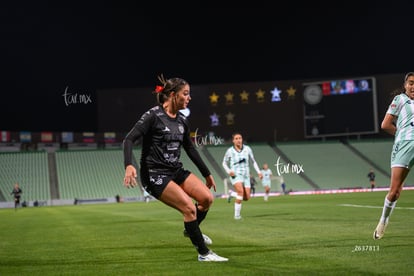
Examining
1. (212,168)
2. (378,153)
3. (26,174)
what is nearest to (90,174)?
(26,174)

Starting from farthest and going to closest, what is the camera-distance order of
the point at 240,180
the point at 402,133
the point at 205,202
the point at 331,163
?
the point at 331,163 → the point at 240,180 → the point at 402,133 → the point at 205,202

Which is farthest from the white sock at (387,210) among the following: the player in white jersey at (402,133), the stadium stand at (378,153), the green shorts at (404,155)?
the stadium stand at (378,153)

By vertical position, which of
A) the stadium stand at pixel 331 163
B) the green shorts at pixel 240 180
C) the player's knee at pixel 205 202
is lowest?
the stadium stand at pixel 331 163

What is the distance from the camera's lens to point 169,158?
796 cm

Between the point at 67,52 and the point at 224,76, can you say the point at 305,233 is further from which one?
the point at 224,76

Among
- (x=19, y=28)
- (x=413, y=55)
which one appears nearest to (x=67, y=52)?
(x=19, y=28)

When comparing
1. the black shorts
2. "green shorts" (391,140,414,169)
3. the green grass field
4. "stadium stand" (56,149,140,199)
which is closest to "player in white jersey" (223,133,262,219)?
the green grass field

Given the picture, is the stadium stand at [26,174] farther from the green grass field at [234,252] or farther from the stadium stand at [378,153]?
the green grass field at [234,252]

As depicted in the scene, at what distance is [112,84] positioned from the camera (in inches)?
2256

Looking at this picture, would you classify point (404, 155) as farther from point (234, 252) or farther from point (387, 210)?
point (234, 252)

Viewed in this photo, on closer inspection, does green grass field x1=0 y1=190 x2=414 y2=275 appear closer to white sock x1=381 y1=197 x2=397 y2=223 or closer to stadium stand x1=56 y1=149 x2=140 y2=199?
white sock x1=381 y1=197 x2=397 y2=223

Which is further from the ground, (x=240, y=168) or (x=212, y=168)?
(x=240, y=168)

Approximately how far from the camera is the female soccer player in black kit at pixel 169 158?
25.4ft

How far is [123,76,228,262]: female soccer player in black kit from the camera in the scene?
7.75 m
